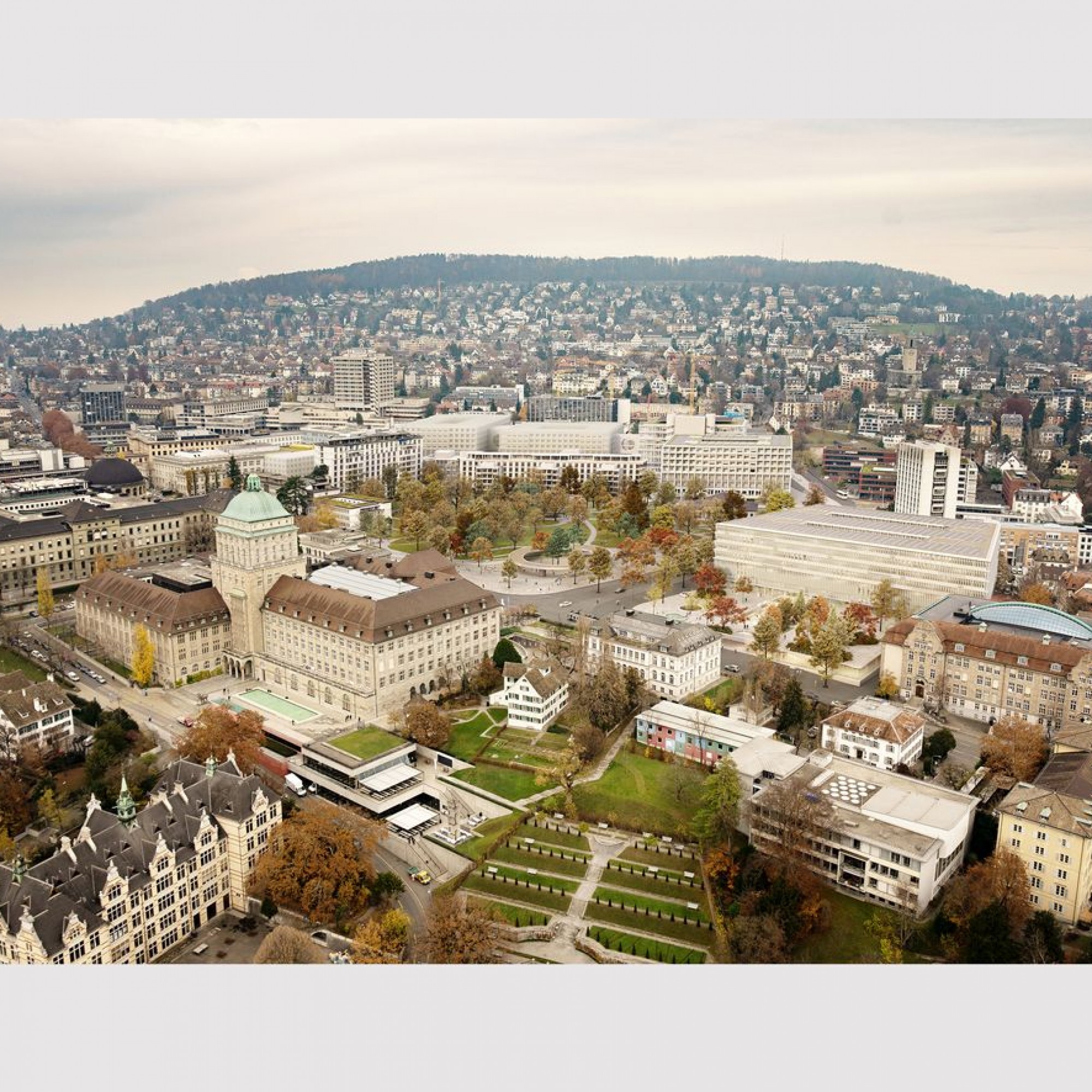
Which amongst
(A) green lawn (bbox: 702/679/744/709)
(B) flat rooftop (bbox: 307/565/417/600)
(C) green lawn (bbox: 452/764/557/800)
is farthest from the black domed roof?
(A) green lawn (bbox: 702/679/744/709)

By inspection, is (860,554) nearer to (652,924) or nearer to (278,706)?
(652,924)

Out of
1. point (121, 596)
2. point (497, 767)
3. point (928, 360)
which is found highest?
point (928, 360)

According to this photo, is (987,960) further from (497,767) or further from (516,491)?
(516,491)

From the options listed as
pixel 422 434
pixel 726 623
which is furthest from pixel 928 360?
pixel 726 623

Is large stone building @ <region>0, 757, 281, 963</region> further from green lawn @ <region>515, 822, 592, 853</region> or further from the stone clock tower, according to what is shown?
the stone clock tower

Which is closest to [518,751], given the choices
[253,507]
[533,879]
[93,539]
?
[533,879]

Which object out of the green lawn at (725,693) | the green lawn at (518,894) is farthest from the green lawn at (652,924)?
the green lawn at (725,693)
